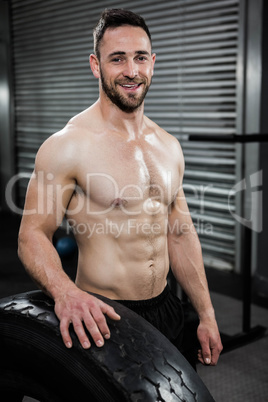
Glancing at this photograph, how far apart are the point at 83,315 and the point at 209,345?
65cm

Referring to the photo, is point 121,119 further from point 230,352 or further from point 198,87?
point 198,87

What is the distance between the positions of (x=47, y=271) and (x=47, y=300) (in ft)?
0.24

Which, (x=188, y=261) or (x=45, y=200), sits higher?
(x=45, y=200)

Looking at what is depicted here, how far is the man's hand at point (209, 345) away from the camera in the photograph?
152 cm

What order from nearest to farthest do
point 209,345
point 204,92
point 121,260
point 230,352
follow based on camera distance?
point 121,260, point 209,345, point 230,352, point 204,92

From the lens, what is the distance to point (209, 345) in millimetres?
1526

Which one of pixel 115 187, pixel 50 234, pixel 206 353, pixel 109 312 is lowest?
pixel 206 353

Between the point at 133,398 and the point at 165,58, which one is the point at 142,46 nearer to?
the point at 133,398

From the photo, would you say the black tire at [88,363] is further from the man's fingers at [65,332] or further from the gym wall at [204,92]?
the gym wall at [204,92]

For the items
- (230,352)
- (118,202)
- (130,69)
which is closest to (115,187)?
(118,202)

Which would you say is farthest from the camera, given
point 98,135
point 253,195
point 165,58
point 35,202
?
point 165,58

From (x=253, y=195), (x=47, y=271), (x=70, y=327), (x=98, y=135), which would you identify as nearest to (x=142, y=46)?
(x=98, y=135)

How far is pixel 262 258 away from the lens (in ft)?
11.0

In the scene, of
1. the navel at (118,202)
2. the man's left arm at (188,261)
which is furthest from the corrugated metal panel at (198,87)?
the navel at (118,202)
